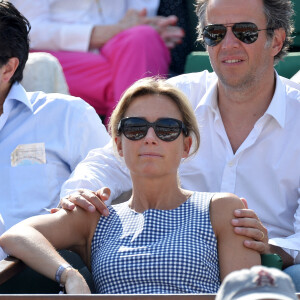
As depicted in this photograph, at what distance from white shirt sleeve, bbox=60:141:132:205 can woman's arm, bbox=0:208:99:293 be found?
0.40 m

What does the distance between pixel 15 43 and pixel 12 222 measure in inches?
32.0

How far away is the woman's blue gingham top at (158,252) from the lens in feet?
7.41

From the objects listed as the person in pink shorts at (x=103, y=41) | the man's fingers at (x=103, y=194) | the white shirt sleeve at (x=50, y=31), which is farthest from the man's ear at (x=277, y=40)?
the white shirt sleeve at (x=50, y=31)

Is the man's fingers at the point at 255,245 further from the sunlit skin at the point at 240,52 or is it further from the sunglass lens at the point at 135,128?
the sunlit skin at the point at 240,52

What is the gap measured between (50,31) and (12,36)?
1366 millimetres

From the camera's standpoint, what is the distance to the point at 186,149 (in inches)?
101

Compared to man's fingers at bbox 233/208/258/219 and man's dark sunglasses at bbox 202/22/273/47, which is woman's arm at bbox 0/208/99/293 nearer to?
man's fingers at bbox 233/208/258/219

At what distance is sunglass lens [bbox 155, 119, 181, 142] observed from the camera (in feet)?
7.94

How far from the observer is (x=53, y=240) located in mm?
2410

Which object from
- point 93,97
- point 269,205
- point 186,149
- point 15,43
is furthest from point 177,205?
point 93,97

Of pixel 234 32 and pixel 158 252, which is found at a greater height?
pixel 234 32

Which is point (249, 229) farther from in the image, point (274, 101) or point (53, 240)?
point (274, 101)

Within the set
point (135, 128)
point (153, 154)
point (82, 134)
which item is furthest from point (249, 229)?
point (82, 134)

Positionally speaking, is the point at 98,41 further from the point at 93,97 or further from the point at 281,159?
the point at 281,159
